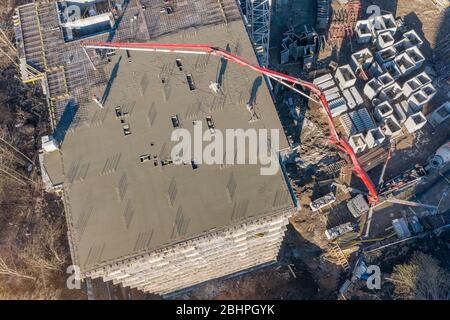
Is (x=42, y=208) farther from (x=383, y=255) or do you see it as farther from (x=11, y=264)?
(x=383, y=255)

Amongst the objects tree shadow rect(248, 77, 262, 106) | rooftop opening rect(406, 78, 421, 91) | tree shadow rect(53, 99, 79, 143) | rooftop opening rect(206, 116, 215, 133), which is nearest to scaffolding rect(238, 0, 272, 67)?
tree shadow rect(248, 77, 262, 106)

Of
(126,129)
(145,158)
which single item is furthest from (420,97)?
(126,129)

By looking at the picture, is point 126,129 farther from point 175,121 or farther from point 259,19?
point 259,19

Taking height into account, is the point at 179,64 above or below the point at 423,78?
above

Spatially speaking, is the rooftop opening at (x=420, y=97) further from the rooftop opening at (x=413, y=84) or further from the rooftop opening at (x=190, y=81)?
the rooftop opening at (x=190, y=81)

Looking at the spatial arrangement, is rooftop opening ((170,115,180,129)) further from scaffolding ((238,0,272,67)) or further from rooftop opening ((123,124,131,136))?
scaffolding ((238,0,272,67))

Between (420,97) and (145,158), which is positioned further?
(420,97)
